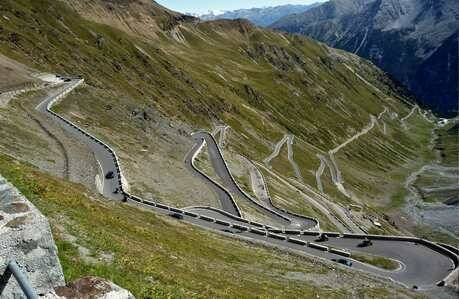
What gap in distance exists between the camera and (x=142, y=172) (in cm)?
9756

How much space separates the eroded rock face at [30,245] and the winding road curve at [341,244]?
57938mm

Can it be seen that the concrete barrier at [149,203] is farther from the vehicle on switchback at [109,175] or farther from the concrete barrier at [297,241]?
the concrete barrier at [297,241]

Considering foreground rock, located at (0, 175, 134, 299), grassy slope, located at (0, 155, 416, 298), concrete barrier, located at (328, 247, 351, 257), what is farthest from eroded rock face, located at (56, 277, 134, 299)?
concrete barrier, located at (328, 247, 351, 257)

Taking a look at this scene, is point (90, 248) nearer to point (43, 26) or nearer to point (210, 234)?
point (210, 234)

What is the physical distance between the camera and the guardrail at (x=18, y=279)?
1069 cm

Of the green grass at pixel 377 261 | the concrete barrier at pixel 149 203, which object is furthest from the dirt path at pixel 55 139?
the green grass at pixel 377 261

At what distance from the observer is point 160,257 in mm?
34500

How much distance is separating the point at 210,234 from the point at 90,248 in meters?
43.8

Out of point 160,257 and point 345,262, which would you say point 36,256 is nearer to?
point 160,257

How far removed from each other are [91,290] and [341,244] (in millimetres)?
75568

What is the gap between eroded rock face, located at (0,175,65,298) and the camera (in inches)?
568

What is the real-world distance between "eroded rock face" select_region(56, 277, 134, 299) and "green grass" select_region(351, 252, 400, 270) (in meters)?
65.4

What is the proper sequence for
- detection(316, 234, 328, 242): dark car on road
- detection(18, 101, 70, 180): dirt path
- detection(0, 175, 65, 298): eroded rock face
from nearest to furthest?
detection(0, 175, 65, 298): eroded rock face < detection(18, 101, 70, 180): dirt path < detection(316, 234, 328, 242): dark car on road

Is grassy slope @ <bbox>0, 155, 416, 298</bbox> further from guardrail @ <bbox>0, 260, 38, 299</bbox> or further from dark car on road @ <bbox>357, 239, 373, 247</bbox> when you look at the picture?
dark car on road @ <bbox>357, 239, 373, 247</bbox>
